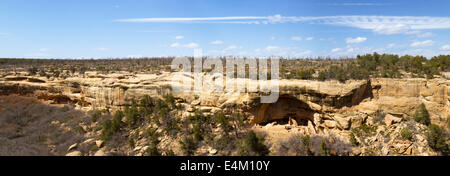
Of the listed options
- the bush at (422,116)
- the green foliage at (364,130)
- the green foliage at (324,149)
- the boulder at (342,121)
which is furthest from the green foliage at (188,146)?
the bush at (422,116)

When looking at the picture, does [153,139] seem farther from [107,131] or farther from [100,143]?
[100,143]

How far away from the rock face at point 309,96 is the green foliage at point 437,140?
140 cm

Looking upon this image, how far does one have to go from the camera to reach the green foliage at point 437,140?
32.4 ft

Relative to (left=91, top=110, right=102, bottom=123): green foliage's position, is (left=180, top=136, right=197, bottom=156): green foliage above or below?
below

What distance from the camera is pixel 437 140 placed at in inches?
393

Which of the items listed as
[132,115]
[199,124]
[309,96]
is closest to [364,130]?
[309,96]

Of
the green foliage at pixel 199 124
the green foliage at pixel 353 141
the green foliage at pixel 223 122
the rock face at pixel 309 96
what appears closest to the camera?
the green foliage at pixel 353 141

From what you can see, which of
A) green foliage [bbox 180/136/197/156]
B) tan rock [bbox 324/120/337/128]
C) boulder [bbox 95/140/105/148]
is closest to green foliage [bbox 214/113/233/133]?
green foliage [bbox 180/136/197/156]

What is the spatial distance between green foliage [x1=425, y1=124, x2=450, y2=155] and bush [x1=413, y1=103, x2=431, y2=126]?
2.71 feet

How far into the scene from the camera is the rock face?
37.7 ft

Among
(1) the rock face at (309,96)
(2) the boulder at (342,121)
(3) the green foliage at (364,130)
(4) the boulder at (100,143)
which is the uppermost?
(1) the rock face at (309,96)

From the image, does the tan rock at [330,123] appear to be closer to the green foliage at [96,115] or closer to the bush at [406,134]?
the bush at [406,134]

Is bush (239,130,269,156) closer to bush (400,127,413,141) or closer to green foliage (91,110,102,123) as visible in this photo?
bush (400,127,413,141)

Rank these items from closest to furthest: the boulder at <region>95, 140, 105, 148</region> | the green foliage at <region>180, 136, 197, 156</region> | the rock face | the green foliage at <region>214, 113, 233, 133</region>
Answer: the green foliage at <region>180, 136, 197, 156</region>
the rock face
the green foliage at <region>214, 113, 233, 133</region>
the boulder at <region>95, 140, 105, 148</region>
